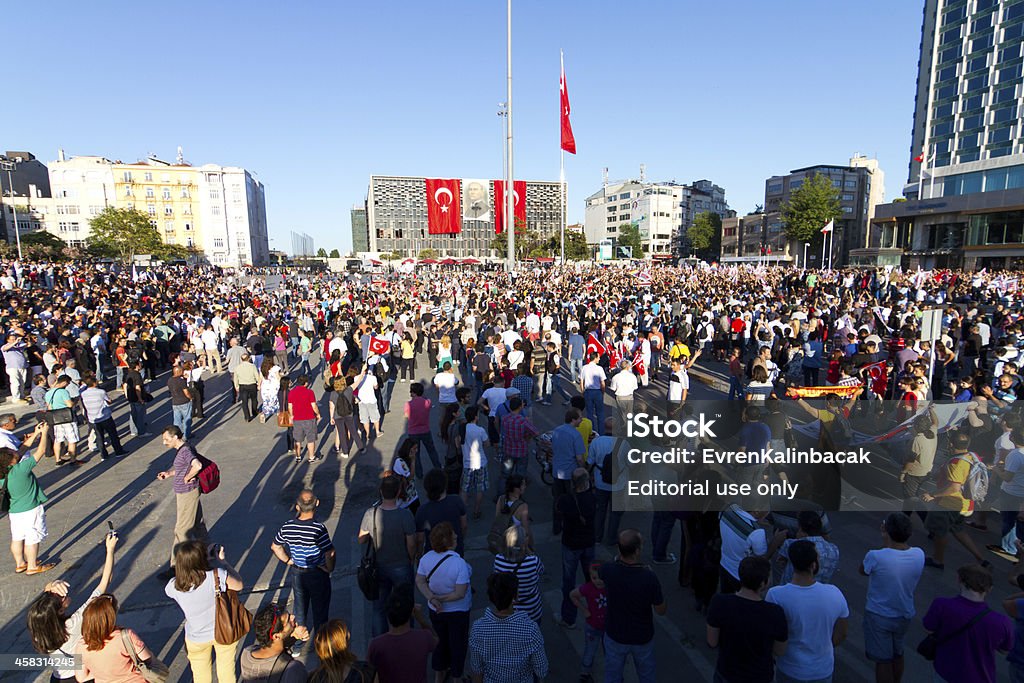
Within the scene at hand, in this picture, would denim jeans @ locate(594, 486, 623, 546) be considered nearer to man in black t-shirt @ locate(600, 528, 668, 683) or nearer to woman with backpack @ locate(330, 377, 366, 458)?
man in black t-shirt @ locate(600, 528, 668, 683)

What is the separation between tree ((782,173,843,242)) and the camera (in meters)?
65.4

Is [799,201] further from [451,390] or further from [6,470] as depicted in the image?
[6,470]

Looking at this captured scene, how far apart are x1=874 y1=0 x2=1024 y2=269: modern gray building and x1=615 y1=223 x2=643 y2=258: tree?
51583 mm

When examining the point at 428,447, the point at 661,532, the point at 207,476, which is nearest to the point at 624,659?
the point at 661,532

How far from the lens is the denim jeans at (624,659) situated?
139 inches

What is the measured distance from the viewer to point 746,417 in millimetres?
6270

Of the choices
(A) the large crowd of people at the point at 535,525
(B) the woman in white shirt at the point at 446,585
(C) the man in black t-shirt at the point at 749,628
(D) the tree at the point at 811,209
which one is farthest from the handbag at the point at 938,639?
(D) the tree at the point at 811,209

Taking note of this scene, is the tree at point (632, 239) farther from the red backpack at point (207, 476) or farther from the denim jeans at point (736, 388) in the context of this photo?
the red backpack at point (207, 476)

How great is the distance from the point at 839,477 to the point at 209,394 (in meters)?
13.4

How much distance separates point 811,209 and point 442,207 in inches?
2067

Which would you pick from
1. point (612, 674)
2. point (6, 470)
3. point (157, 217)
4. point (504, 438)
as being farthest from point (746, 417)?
point (157, 217)

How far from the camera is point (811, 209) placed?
65562mm

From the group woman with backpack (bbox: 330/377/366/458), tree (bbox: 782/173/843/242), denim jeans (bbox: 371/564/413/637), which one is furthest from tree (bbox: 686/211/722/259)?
denim jeans (bbox: 371/564/413/637)

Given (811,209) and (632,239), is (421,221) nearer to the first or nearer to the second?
(632,239)
